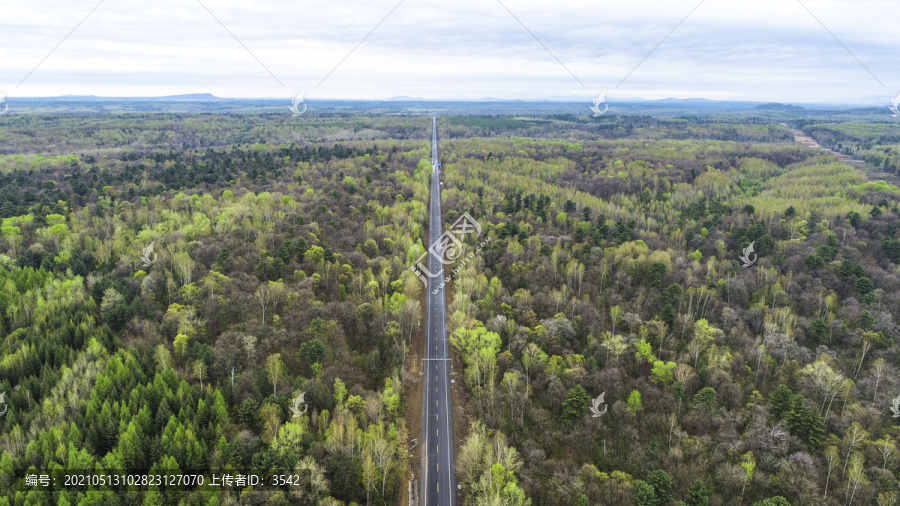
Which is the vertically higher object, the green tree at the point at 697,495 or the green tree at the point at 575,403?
the green tree at the point at 575,403

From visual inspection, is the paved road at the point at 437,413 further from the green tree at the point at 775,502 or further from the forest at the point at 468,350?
the green tree at the point at 775,502

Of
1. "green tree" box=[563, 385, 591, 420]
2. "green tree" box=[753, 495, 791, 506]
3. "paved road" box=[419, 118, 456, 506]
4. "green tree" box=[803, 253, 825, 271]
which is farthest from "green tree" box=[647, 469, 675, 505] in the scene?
"green tree" box=[803, 253, 825, 271]

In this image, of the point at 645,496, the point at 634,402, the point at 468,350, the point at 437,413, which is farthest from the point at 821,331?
the point at 437,413

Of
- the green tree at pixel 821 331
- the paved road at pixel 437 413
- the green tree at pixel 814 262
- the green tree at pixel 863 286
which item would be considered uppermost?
the green tree at pixel 814 262

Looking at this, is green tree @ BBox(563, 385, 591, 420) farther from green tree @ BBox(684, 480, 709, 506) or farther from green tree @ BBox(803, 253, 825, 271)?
green tree @ BBox(803, 253, 825, 271)

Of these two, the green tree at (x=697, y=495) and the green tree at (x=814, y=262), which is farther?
the green tree at (x=814, y=262)

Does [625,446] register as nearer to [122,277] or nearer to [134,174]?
[122,277]

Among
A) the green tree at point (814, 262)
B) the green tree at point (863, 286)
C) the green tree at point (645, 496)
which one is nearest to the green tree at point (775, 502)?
the green tree at point (645, 496)
